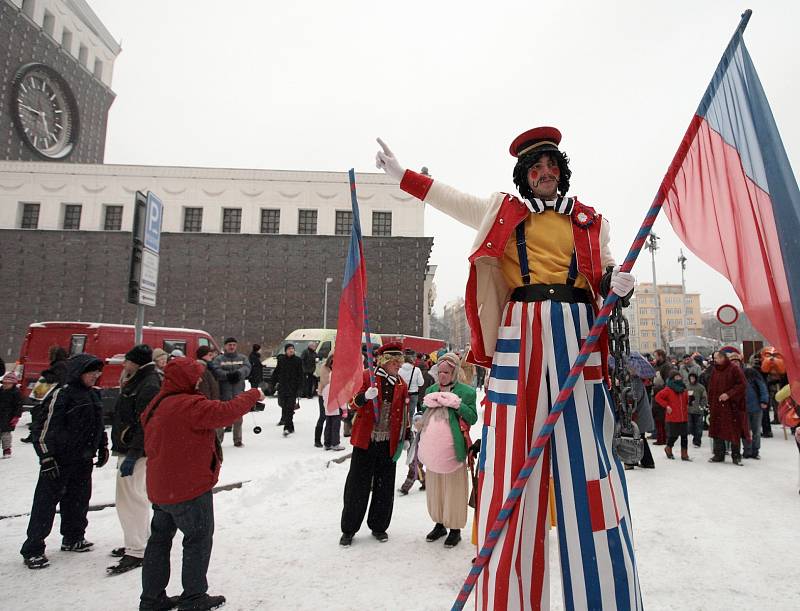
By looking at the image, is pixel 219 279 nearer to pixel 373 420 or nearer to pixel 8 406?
pixel 8 406

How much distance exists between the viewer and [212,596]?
3502mm

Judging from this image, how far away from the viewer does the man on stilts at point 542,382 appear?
2.13 meters

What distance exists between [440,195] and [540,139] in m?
0.65

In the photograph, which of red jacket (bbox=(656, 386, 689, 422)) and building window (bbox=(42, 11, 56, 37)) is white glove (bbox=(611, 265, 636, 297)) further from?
building window (bbox=(42, 11, 56, 37))

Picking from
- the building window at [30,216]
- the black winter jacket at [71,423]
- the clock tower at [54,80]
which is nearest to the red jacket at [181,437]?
the black winter jacket at [71,423]

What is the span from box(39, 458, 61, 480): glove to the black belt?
4432mm

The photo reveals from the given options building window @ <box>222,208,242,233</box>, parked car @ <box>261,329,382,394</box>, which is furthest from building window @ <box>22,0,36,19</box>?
parked car @ <box>261,329,382,394</box>

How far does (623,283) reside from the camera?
7.34ft

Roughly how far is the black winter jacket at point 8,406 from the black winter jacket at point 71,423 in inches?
191

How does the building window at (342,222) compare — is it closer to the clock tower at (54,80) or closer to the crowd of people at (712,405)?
the clock tower at (54,80)

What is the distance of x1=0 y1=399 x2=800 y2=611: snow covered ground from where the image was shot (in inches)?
141

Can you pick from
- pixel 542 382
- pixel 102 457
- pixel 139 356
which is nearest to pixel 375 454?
pixel 139 356

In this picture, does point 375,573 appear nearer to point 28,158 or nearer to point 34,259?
point 34,259

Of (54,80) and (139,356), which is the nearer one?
(139,356)
